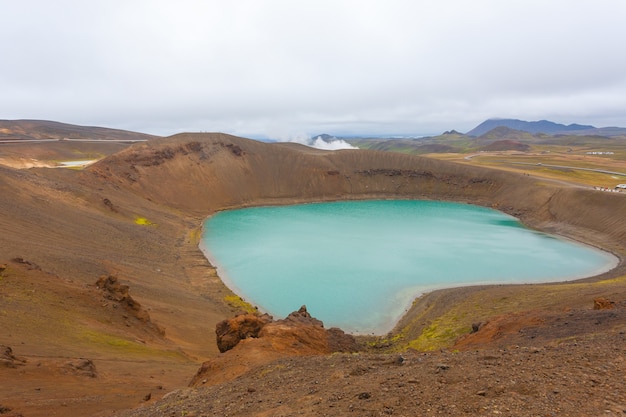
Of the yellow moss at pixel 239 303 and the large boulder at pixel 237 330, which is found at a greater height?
the large boulder at pixel 237 330

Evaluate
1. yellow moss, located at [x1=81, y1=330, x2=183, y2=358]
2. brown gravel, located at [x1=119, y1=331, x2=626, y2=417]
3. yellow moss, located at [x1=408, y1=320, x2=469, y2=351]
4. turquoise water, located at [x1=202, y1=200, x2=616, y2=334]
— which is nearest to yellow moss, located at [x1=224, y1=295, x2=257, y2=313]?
turquoise water, located at [x1=202, y1=200, x2=616, y2=334]

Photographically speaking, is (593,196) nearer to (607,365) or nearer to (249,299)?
(249,299)

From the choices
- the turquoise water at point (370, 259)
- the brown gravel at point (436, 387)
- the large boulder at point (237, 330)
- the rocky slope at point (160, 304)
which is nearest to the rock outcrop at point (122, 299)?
the rocky slope at point (160, 304)

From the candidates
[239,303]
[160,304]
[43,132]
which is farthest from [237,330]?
[43,132]

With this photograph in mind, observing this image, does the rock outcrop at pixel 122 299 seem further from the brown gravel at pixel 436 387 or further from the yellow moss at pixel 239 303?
the brown gravel at pixel 436 387

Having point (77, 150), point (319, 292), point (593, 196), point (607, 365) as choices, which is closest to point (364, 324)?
point (319, 292)

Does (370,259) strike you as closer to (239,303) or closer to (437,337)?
(239,303)
